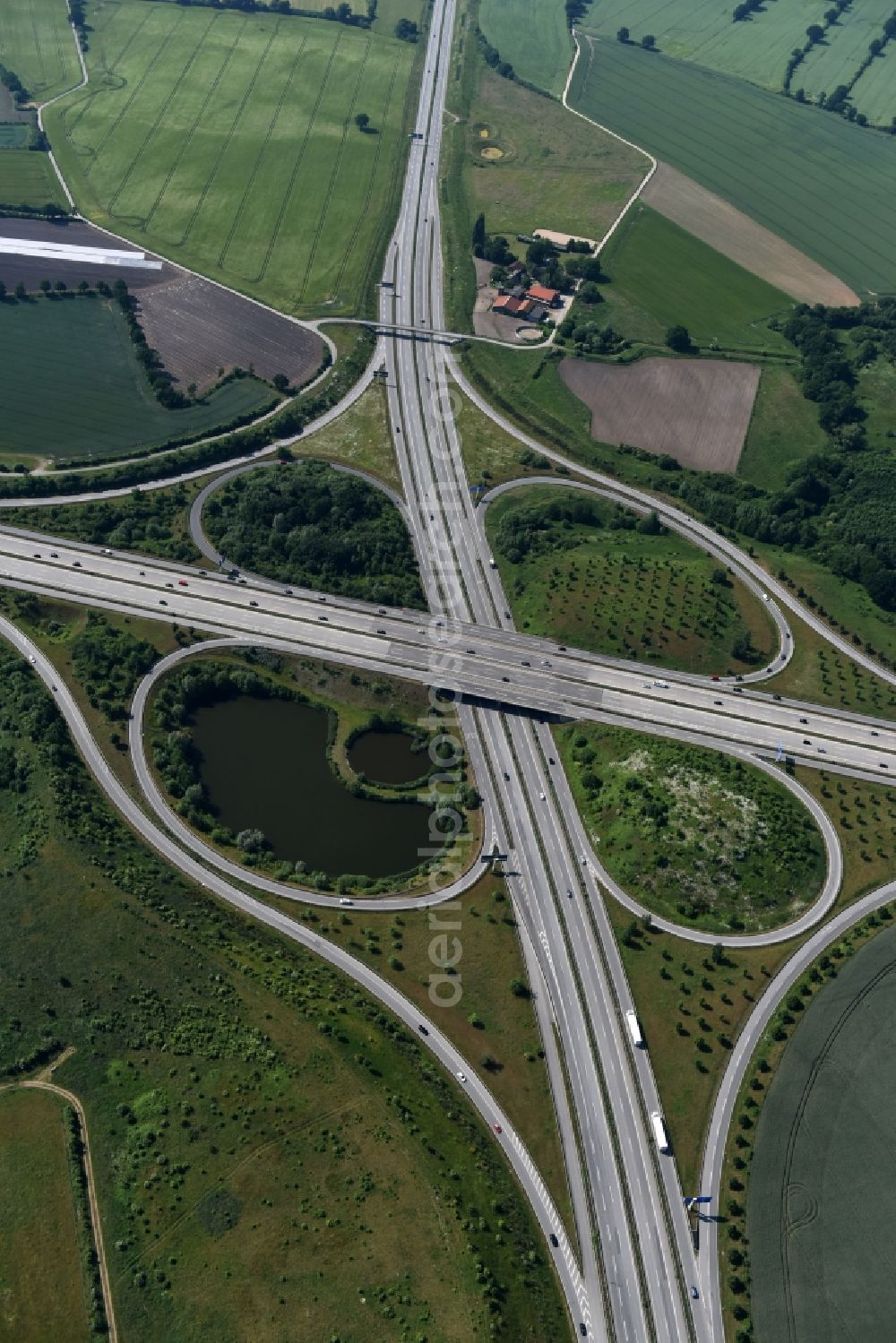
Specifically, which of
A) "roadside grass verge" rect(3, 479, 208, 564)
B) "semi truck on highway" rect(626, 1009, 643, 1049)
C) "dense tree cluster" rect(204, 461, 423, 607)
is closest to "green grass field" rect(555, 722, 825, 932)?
"semi truck on highway" rect(626, 1009, 643, 1049)

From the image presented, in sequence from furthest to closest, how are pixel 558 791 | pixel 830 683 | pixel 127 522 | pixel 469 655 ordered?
pixel 127 522, pixel 830 683, pixel 469 655, pixel 558 791

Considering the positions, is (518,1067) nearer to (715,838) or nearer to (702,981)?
(702,981)

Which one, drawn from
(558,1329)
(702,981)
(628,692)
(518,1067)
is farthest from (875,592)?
(558,1329)

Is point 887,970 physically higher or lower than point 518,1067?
higher

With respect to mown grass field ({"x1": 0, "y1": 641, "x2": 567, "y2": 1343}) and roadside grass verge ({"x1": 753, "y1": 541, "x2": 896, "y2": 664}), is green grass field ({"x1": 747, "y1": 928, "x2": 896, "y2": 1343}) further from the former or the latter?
roadside grass verge ({"x1": 753, "y1": 541, "x2": 896, "y2": 664})

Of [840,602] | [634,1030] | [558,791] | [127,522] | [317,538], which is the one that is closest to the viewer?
[634,1030]

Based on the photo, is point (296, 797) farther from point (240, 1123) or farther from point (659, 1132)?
point (659, 1132)

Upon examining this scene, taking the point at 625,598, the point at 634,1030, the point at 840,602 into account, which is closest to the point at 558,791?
the point at 634,1030
